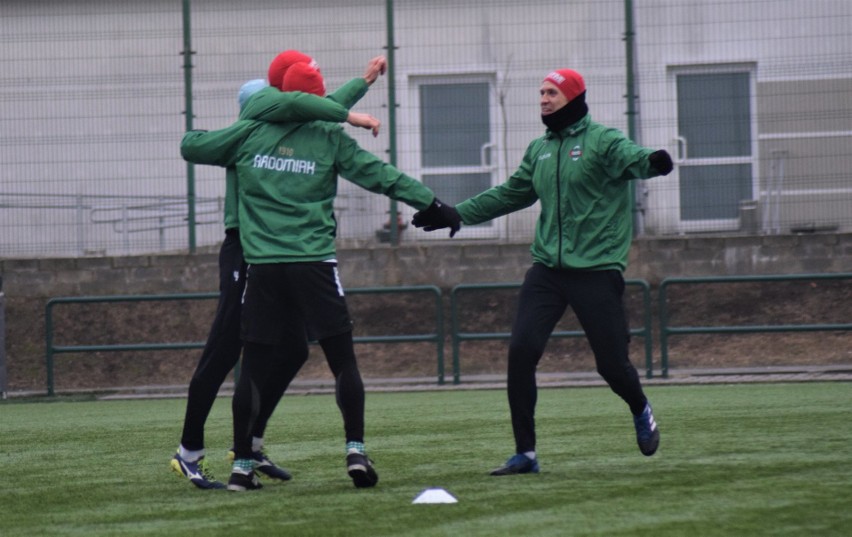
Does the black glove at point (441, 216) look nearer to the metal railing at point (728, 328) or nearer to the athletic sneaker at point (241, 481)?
the athletic sneaker at point (241, 481)

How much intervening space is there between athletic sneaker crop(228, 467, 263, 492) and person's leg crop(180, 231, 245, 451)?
35 centimetres

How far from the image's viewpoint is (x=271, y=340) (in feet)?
20.9

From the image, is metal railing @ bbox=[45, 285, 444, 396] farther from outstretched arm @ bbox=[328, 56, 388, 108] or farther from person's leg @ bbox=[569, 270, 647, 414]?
outstretched arm @ bbox=[328, 56, 388, 108]

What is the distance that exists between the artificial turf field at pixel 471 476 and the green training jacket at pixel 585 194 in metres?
1.00

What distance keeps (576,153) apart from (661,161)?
1.46ft

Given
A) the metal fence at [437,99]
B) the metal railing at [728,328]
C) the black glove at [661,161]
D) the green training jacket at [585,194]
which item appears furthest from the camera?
the metal fence at [437,99]

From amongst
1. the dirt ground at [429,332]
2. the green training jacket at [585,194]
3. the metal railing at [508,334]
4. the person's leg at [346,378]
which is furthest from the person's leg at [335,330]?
the dirt ground at [429,332]

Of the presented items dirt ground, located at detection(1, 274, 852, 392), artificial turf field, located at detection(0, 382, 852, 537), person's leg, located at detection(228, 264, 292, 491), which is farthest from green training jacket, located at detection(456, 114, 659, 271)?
dirt ground, located at detection(1, 274, 852, 392)

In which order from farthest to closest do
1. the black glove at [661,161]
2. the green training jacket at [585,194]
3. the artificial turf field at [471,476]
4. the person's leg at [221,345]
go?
the green training jacket at [585,194]
the person's leg at [221,345]
the black glove at [661,161]
the artificial turf field at [471,476]

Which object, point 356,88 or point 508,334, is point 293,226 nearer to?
point 356,88

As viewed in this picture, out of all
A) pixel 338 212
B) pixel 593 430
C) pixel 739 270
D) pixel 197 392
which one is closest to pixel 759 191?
pixel 739 270

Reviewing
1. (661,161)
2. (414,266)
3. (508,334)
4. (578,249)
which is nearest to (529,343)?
(578,249)

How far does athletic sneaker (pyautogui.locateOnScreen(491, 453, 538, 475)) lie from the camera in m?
6.47

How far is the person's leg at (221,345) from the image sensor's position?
6594 mm
